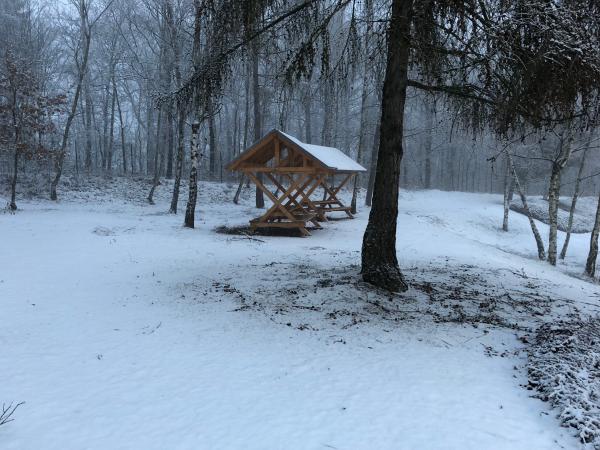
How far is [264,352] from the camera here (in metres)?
4.54

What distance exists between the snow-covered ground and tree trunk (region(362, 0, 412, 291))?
0.40 metres

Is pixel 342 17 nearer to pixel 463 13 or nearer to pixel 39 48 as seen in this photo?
pixel 463 13

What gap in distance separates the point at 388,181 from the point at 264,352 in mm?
3253

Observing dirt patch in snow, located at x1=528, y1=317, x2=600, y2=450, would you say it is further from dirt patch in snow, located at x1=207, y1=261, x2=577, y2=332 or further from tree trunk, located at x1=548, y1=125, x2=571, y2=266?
tree trunk, located at x1=548, y1=125, x2=571, y2=266

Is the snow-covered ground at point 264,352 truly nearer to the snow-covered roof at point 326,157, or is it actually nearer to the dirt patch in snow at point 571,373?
the dirt patch in snow at point 571,373

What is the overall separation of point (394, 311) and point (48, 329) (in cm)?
448

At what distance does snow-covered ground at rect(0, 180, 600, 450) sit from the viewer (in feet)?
10.4

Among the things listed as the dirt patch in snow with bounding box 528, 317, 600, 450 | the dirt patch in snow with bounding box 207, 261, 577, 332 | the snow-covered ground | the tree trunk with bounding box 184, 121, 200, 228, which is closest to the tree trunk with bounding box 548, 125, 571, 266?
the snow-covered ground

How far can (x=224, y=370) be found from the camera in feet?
13.6

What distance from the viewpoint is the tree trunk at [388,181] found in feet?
20.2

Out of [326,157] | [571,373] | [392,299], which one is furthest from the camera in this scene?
[326,157]

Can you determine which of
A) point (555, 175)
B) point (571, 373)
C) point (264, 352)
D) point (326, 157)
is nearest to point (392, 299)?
point (264, 352)

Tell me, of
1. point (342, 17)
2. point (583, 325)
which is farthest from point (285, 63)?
point (583, 325)

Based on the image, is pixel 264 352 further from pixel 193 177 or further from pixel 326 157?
pixel 326 157
